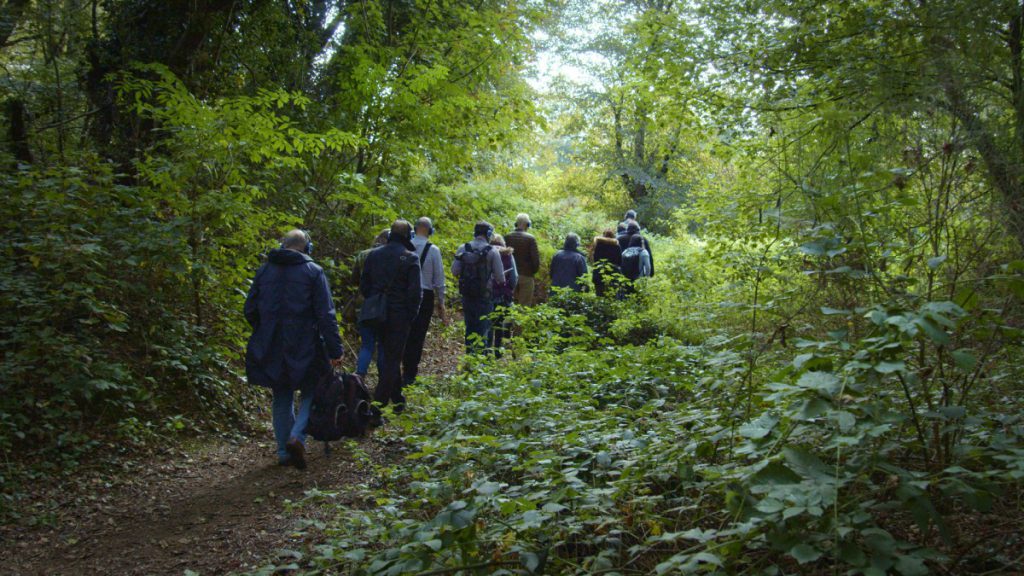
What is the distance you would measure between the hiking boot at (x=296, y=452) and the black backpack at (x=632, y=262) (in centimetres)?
897

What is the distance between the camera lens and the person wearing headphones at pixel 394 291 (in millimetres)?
8047

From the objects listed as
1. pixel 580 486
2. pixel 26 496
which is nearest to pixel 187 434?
pixel 26 496

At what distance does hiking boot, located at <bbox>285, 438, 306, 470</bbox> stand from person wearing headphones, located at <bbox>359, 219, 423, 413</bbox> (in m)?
1.29

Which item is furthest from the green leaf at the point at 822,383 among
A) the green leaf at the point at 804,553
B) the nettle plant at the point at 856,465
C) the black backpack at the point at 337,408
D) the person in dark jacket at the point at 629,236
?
the person in dark jacket at the point at 629,236

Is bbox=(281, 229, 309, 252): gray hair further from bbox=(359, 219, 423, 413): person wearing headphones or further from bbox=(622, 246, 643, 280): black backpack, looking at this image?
bbox=(622, 246, 643, 280): black backpack

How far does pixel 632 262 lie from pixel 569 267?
4.77 feet

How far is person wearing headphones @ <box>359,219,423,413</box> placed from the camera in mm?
8047

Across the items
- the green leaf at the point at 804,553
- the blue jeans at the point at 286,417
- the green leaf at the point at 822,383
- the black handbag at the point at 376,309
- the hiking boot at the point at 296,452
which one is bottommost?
the hiking boot at the point at 296,452

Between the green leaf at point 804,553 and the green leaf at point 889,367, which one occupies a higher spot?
the green leaf at point 889,367

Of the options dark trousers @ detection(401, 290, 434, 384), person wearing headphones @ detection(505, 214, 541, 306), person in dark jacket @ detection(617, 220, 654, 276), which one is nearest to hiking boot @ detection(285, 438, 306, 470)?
dark trousers @ detection(401, 290, 434, 384)

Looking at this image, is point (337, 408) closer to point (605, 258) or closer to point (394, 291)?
point (394, 291)

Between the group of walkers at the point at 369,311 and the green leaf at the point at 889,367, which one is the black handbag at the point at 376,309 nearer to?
the group of walkers at the point at 369,311

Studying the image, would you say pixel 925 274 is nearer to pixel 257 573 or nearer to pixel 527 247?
pixel 257 573

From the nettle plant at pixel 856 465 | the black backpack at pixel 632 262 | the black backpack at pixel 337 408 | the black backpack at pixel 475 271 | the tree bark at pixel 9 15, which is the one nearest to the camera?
the nettle plant at pixel 856 465
